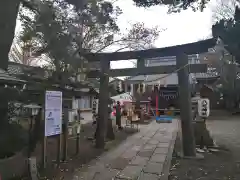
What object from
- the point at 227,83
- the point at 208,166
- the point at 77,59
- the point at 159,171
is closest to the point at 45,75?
the point at 77,59

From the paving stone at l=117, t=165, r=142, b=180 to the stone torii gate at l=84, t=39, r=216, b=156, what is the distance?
2.14 m

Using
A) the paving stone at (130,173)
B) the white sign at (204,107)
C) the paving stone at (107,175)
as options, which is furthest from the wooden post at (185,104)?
the paving stone at (107,175)

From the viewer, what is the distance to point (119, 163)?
21.2 ft

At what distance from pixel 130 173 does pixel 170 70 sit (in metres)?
3.79

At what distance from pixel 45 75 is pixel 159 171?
202 inches

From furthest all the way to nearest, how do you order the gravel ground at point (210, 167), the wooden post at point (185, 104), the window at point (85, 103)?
the window at point (85, 103), the wooden post at point (185, 104), the gravel ground at point (210, 167)

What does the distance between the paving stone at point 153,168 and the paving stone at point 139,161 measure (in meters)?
0.19

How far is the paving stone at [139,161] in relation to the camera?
646 cm

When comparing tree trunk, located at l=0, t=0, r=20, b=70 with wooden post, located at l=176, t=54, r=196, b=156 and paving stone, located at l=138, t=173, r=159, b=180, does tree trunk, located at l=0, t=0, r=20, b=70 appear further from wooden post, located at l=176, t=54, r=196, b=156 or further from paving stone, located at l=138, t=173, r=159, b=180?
wooden post, located at l=176, t=54, r=196, b=156

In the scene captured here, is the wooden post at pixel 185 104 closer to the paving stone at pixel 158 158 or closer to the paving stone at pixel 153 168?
the paving stone at pixel 158 158

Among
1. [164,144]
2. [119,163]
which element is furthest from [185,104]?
[119,163]

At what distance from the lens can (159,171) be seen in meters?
5.74

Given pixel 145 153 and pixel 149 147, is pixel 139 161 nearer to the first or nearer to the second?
pixel 145 153

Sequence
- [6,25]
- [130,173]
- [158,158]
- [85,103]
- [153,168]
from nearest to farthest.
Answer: [130,173] → [153,168] → [6,25] → [158,158] → [85,103]
